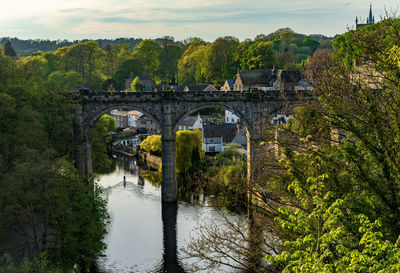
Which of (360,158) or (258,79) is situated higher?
(258,79)

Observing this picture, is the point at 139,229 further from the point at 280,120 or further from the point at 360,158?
the point at 360,158

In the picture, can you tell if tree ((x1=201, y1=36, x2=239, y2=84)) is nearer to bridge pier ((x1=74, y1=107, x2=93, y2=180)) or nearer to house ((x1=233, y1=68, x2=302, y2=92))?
house ((x1=233, y1=68, x2=302, y2=92))

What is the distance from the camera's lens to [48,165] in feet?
96.3

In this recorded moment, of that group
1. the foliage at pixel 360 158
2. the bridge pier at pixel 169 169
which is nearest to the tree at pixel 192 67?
the bridge pier at pixel 169 169

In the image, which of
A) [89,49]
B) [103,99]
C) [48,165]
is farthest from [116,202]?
[89,49]

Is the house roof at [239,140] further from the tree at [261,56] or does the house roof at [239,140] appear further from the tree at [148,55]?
the tree at [148,55]

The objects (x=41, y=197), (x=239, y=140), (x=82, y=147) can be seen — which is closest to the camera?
(x=41, y=197)

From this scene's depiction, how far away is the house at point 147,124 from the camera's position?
331 ft

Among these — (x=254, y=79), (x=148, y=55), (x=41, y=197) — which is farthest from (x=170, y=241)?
(x=148, y=55)

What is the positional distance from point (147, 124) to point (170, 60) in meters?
44.4

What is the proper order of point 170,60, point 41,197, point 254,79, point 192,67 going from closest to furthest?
point 41,197 < point 254,79 < point 192,67 < point 170,60

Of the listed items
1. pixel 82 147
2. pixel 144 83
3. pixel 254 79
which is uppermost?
pixel 144 83

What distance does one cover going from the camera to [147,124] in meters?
104

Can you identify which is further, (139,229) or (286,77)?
(286,77)
